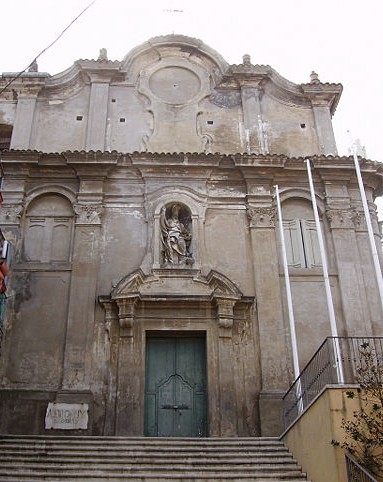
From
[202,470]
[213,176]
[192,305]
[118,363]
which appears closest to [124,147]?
[213,176]

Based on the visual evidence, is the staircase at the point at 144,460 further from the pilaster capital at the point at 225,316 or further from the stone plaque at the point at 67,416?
the pilaster capital at the point at 225,316

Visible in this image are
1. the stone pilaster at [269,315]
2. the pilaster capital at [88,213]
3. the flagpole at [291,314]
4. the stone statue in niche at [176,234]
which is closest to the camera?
the flagpole at [291,314]

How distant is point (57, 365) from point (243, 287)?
485 centimetres

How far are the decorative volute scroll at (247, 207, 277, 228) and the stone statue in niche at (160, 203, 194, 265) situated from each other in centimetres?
166

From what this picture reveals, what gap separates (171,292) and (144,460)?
16.3ft

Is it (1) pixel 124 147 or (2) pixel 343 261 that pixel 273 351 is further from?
(1) pixel 124 147

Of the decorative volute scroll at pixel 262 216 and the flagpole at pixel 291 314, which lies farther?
the decorative volute scroll at pixel 262 216

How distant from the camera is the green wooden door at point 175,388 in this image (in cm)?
1356

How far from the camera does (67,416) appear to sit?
1299 centimetres

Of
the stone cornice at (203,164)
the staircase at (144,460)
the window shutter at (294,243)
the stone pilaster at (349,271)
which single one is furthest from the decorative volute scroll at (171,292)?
the staircase at (144,460)

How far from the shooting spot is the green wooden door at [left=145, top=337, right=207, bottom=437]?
44.5 feet

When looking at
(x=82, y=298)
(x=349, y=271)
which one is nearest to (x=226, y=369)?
(x=82, y=298)

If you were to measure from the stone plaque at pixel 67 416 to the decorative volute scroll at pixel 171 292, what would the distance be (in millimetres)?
1981

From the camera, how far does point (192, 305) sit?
1440 centimetres
